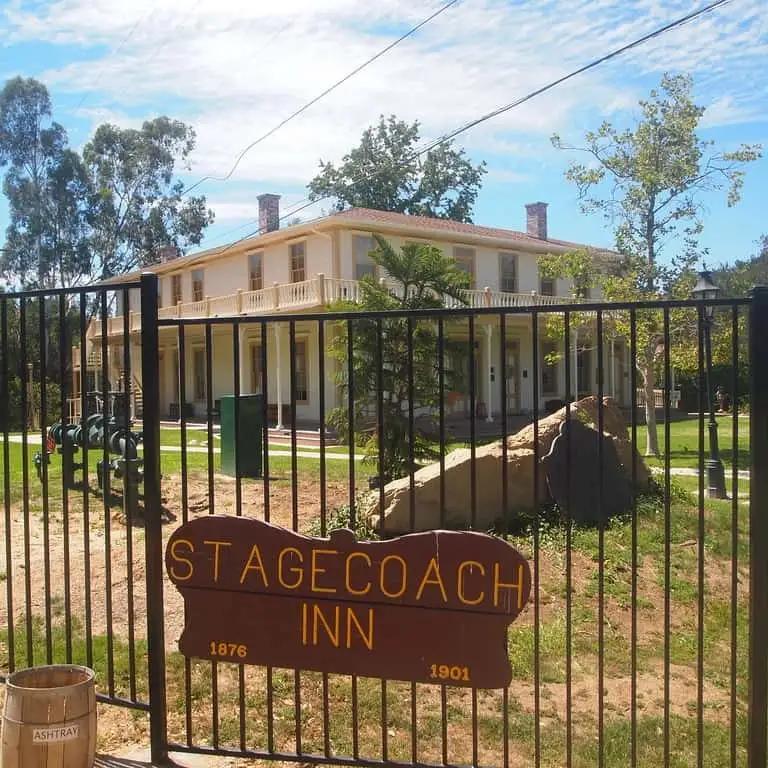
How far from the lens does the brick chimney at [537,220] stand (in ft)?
103

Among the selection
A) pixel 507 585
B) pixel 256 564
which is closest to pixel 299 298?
pixel 256 564

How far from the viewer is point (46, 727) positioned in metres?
3.02

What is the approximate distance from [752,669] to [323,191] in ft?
140

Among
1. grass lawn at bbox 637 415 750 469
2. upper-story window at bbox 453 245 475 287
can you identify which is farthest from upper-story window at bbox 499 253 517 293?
grass lawn at bbox 637 415 750 469

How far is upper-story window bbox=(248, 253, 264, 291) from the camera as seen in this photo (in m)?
26.8

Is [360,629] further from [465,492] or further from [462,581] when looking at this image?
[465,492]

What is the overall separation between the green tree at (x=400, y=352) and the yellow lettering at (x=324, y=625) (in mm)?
4840

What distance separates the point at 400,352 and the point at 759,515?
18.6ft

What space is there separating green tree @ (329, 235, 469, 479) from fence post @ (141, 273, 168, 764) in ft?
14.5

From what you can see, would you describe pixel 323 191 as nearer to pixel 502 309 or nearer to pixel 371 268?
pixel 371 268

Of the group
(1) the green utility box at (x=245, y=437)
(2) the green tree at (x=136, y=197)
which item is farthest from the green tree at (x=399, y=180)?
(1) the green utility box at (x=245, y=437)

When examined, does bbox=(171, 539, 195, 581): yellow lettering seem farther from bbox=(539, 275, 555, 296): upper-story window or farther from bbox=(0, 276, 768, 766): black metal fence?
bbox=(539, 275, 555, 296): upper-story window

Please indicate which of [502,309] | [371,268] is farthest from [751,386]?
[371,268]

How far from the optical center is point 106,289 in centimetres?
372
